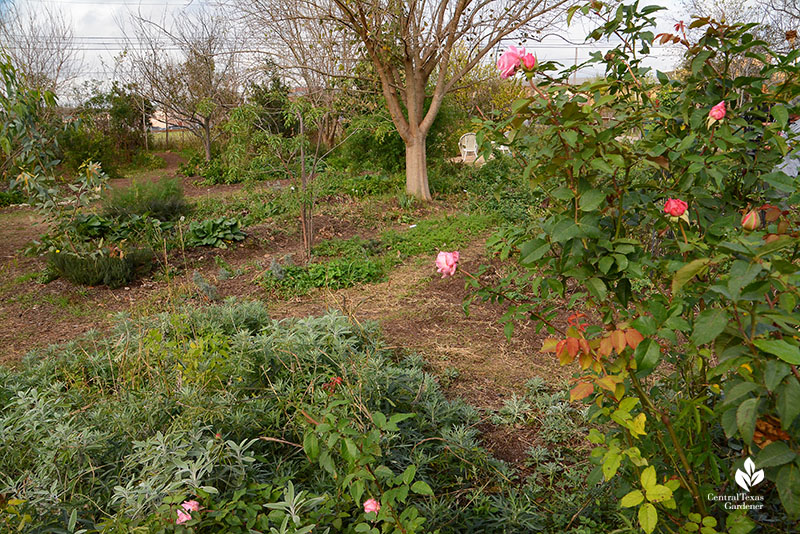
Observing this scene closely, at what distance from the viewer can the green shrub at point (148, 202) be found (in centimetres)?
648

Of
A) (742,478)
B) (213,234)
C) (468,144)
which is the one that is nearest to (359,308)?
(213,234)

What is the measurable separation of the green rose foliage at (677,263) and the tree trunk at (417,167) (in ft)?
21.8

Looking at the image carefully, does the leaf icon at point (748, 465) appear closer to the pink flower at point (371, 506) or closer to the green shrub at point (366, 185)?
the pink flower at point (371, 506)

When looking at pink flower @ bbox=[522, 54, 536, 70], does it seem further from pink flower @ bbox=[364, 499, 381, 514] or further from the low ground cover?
pink flower @ bbox=[364, 499, 381, 514]

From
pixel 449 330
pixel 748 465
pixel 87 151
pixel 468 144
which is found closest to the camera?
pixel 748 465

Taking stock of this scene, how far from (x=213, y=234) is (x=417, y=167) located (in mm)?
3436

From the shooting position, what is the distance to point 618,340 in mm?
1179

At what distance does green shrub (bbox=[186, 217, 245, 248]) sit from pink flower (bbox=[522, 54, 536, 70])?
5224 mm

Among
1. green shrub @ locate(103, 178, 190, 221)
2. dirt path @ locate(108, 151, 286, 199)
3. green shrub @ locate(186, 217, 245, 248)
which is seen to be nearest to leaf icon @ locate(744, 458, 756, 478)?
green shrub @ locate(186, 217, 245, 248)

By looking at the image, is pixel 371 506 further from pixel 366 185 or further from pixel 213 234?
pixel 366 185

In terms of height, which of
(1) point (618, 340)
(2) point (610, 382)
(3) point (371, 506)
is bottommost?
(3) point (371, 506)

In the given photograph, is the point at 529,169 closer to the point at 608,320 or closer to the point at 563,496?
the point at 608,320

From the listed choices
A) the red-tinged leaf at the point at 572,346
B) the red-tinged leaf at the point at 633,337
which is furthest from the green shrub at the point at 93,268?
the red-tinged leaf at the point at 633,337

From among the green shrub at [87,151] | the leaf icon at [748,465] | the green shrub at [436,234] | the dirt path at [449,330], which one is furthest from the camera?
the green shrub at [87,151]
